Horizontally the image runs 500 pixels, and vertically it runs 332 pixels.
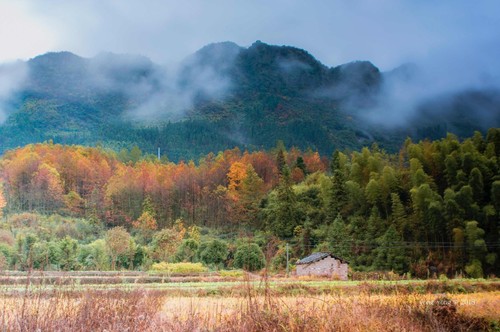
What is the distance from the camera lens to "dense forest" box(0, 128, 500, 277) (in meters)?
41.5

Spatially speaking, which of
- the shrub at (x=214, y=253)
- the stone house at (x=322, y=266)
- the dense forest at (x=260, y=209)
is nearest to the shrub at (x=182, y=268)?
the dense forest at (x=260, y=209)

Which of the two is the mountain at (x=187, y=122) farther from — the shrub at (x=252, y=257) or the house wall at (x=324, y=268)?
the house wall at (x=324, y=268)

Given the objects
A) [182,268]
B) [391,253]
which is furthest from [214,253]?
[391,253]

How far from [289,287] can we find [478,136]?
3595cm

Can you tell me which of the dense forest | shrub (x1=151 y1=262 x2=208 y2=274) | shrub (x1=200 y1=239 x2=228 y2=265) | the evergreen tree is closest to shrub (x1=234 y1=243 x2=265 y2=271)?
the dense forest

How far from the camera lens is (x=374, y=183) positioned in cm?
4975

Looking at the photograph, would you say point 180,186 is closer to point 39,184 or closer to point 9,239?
point 39,184

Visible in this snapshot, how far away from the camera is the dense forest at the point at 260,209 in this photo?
4147 centimetres

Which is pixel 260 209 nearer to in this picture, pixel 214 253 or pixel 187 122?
pixel 214 253

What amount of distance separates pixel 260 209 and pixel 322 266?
83.5ft

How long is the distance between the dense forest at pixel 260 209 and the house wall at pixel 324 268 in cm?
227

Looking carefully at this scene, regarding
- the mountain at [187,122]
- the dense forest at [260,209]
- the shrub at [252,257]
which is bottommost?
the shrub at [252,257]

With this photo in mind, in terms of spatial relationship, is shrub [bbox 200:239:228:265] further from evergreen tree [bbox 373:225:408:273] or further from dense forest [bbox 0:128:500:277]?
evergreen tree [bbox 373:225:408:273]

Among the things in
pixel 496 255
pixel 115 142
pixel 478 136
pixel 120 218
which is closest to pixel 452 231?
pixel 496 255
